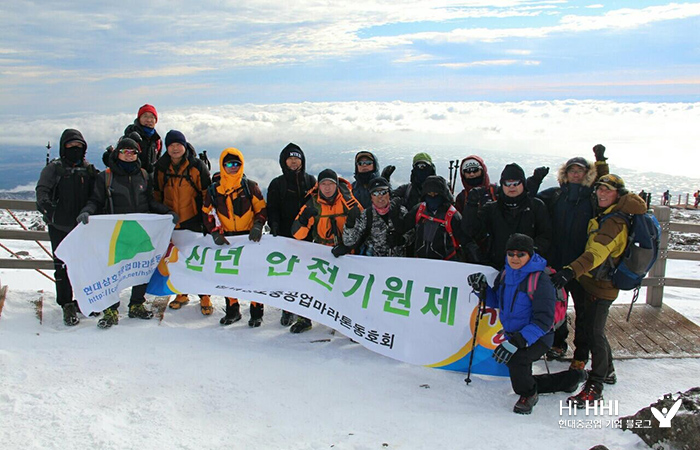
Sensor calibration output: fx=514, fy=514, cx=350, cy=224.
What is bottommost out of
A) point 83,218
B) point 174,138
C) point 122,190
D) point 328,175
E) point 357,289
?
point 357,289

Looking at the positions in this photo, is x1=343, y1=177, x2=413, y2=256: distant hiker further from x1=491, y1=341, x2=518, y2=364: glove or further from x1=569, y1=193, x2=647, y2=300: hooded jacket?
x1=569, y1=193, x2=647, y2=300: hooded jacket

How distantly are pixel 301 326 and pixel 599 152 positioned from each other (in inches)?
167

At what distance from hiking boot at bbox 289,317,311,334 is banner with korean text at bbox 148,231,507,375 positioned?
23.5 inches

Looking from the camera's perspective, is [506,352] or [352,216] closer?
[506,352]

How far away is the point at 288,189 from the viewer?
681 centimetres

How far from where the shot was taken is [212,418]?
466cm

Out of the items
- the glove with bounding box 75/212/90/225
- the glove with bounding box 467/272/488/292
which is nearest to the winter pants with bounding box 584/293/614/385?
the glove with bounding box 467/272/488/292

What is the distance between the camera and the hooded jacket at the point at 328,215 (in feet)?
21.0

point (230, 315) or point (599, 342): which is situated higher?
point (599, 342)

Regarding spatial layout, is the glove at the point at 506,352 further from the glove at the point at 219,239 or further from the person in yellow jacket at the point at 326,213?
the glove at the point at 219,239

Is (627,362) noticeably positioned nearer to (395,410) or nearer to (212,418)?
(395,410)

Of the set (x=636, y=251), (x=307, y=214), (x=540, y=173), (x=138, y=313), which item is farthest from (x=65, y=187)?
(x=636, y=251)

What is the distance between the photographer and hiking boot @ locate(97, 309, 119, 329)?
6.54 metres

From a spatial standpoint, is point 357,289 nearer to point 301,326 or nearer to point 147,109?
point 301,326
